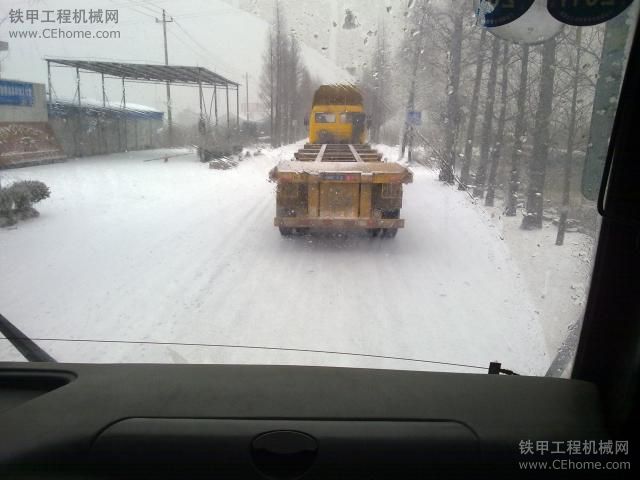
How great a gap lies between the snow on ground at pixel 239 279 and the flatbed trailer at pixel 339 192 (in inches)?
14.2

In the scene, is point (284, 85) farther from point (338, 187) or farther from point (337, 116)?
point (338, 187)

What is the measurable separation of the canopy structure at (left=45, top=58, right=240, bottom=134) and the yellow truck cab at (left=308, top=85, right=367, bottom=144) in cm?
89

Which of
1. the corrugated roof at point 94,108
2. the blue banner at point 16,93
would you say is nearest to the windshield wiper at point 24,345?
the blue banner at point 16,93

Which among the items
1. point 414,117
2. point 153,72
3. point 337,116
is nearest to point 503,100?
point 414,117

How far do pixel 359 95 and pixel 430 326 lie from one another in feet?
7.11

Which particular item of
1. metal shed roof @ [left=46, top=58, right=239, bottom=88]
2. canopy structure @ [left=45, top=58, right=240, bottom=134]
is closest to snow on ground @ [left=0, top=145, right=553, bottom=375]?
canopy structure @ [left=45, top=58, right=240, bottom=134]

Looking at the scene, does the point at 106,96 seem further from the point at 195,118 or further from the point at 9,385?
the point at 9,385

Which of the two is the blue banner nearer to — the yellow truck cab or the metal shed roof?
the metal shed roof

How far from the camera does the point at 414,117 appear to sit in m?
5.39

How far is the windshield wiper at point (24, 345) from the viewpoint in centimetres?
237

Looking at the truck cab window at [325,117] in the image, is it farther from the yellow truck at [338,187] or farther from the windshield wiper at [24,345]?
the windshield wiper at [24,345]

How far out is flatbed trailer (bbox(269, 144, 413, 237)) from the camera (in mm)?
7422

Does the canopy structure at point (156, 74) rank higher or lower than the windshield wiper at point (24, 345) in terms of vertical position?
higher

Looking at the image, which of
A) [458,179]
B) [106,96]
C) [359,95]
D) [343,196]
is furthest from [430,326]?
[106,96]
